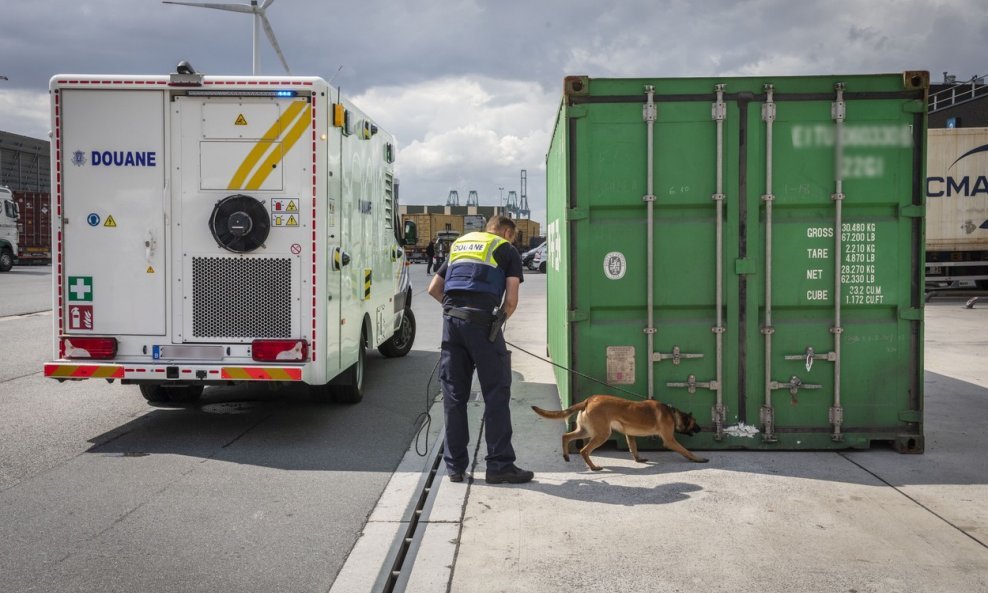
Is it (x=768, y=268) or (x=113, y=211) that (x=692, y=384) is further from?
(x=113, y=211)

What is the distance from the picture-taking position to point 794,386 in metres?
6.55

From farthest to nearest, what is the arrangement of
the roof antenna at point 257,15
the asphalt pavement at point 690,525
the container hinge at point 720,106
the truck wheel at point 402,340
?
the roof antenna at point 257,15 → the truck wheel at point 402,340 → the container hinge at point 720,106 → the asphalt pavement at point 690,525

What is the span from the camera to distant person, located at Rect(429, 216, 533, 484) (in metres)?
5.94

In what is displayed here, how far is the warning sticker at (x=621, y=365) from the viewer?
262 inches

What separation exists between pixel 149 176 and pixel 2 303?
15.3 metres

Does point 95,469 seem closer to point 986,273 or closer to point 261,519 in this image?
point 261,519

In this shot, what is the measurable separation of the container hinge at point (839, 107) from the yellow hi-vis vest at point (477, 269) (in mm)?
2602

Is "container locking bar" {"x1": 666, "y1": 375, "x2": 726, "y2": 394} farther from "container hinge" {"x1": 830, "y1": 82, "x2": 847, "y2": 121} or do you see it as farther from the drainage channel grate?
"container hinge" {"x1": 830, "y1": 82, "x2": 847, "y2": 121}

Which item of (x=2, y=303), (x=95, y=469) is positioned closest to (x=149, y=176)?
(x=95, y=469)

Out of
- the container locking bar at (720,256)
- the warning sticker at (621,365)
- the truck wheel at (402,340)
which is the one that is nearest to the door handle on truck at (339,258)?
the warning sticker at (621,365)

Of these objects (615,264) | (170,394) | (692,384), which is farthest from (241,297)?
(692,384)

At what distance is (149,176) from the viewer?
706 centimetres

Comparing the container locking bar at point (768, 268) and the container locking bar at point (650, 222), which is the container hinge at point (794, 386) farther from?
the container locking bar at point (650, 222)

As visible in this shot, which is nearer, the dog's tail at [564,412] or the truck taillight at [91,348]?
the dog's tail at [564,412]
